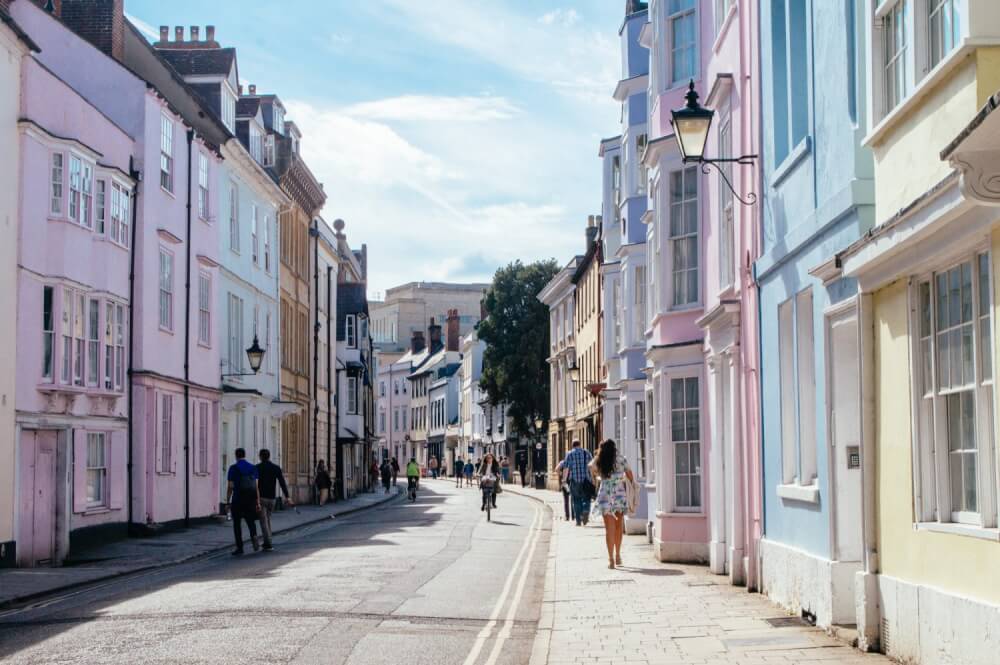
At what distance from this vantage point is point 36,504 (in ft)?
73.8

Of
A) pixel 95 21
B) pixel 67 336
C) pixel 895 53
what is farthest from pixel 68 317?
pixel 895 53

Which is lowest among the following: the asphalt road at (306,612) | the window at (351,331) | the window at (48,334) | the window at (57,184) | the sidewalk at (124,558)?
the sidewalk at (124,558)

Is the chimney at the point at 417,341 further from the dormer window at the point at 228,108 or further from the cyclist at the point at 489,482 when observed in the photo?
the cyclist at the point at 489,482

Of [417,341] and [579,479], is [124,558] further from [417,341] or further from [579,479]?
[417,341]

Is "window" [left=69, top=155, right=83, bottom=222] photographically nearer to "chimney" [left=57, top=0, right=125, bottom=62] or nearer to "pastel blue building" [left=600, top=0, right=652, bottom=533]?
"chimney" [left=57, top=0, right=125, bottom=62]

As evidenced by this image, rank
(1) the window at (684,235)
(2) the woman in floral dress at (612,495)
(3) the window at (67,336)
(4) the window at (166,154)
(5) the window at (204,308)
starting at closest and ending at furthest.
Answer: (2) the woman in floral dress at (612,495), (1) the window at (684,235), (3) the window at (67,336), (4) the window at (166,154), (5) the window at (204,308)

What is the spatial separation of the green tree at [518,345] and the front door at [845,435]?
60.7 metres

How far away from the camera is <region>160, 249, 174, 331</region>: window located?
100 ft

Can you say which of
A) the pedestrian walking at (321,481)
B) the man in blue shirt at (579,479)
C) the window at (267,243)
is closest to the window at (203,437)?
the window at (267,243)

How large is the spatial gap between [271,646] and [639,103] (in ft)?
66.9

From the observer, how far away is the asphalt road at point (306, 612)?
35.1 ft

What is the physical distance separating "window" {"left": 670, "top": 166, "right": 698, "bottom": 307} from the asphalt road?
4703 millimetres

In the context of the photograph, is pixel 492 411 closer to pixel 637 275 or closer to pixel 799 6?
pixel 637 275

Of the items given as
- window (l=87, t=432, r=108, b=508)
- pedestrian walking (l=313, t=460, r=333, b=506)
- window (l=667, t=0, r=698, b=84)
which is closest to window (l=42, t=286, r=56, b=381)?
window (l=87, t=432, r=108, b=508)
